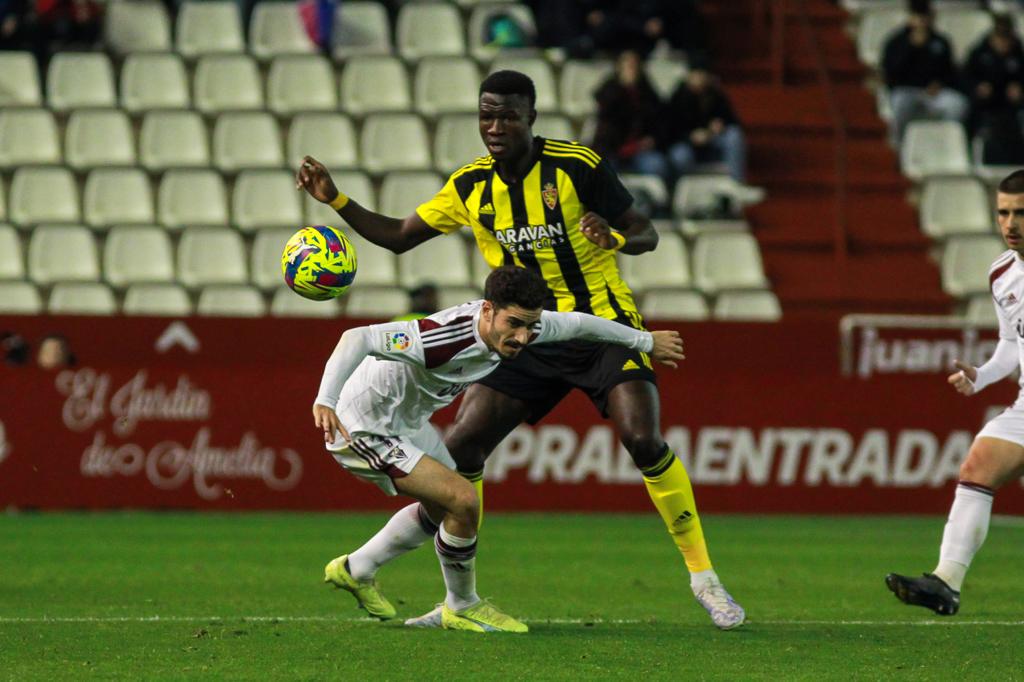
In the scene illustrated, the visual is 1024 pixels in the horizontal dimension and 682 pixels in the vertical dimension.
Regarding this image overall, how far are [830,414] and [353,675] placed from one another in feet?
27.9

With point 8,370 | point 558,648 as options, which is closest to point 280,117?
point 8,370

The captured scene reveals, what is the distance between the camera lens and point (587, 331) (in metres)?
6.98

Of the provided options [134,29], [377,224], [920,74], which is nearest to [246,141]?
[134,29]

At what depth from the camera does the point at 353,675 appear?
582 cm

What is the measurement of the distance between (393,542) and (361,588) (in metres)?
0.24

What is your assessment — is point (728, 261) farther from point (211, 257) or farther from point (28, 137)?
point (28, 137)

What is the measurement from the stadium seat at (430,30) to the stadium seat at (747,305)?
3964 millimetres

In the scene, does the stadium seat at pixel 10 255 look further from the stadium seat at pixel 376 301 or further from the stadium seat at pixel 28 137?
the stadium seat at pixel 376 301

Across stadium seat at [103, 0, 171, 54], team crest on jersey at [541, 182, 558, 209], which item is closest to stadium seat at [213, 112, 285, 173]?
stadium seat at [103, 0, 171, 54]

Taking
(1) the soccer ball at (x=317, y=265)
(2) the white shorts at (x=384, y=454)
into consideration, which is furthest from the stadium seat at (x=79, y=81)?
(2) the white shorts at (x=384, y=454)

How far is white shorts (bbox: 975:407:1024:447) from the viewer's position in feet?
24.5

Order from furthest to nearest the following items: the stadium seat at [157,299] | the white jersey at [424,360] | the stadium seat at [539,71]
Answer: the stadium seat at [539,71] → the stadium seat at [157,299] → the white jersey at [424,360]

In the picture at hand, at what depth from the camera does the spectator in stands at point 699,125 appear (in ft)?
54.2

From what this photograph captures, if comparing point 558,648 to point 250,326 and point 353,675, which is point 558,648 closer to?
point 353,675
